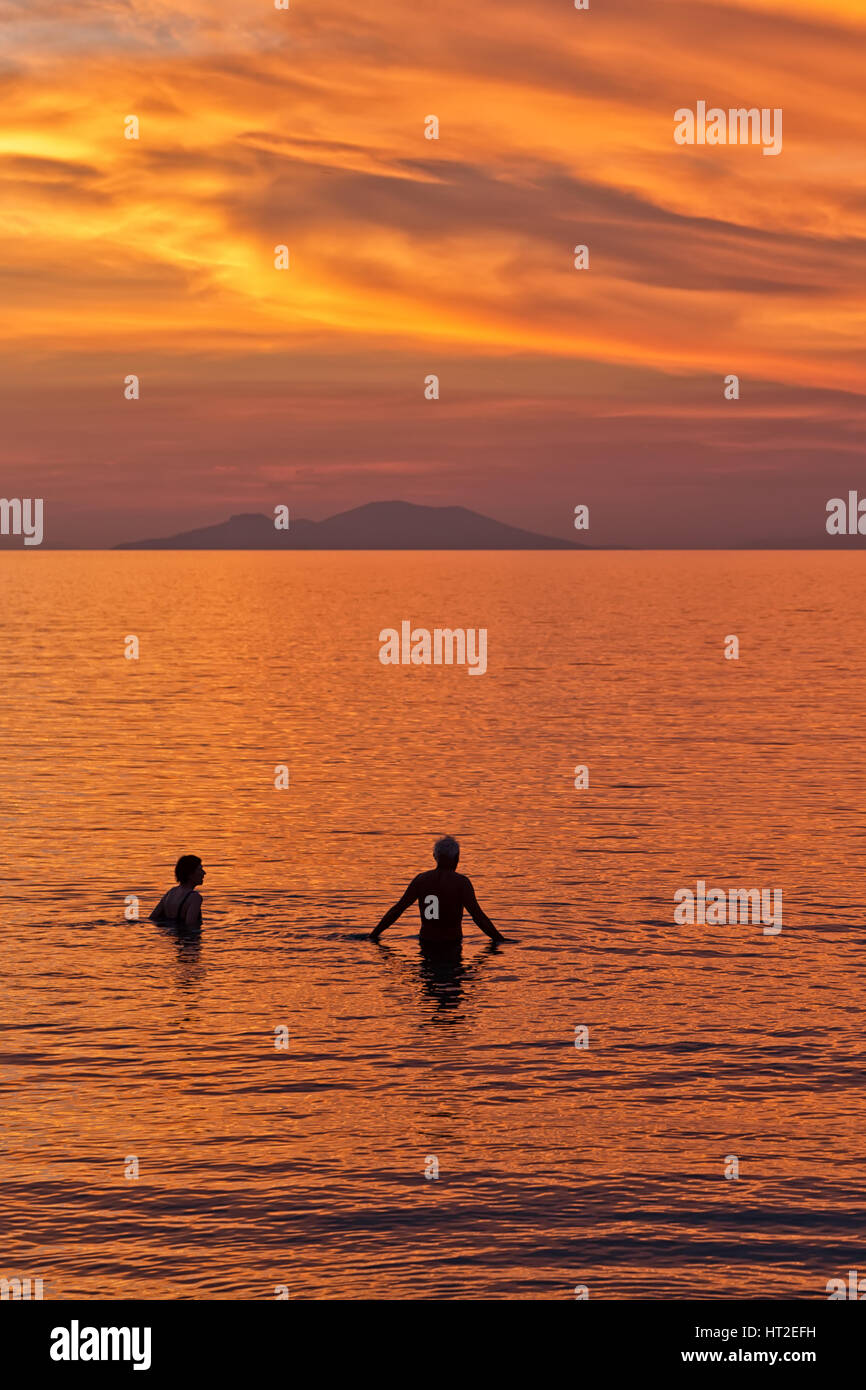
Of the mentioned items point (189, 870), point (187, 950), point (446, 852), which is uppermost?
point (446, 852)

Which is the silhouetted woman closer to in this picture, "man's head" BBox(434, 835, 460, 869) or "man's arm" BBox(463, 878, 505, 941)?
"man's head" BBox(434, 835, 460, 869)

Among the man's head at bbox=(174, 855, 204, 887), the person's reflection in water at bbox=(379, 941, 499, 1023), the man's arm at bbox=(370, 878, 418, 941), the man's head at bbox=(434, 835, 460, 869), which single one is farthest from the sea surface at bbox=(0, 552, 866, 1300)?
the man's head at bbox=(434, 835, 460, 869)

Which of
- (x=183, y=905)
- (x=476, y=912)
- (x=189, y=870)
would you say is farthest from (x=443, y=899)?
(x=183, y=905)

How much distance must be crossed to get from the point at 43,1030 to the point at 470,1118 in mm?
7239

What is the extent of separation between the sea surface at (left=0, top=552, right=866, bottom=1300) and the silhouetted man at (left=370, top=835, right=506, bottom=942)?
2.17 feet

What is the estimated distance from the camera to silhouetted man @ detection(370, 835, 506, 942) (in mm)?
26969

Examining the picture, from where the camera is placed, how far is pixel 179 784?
4997 centimetres

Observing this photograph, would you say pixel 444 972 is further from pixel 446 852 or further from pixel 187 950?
pixel 187 950

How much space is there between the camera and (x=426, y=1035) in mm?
23406

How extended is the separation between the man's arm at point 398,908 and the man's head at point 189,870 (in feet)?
11.2

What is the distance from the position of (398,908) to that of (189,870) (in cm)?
392

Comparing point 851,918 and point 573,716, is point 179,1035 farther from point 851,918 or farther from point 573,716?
point 573,716

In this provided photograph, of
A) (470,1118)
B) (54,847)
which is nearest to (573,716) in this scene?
(54,847)

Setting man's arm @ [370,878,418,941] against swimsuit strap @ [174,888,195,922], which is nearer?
man's arm @ [370,878,418,941]
